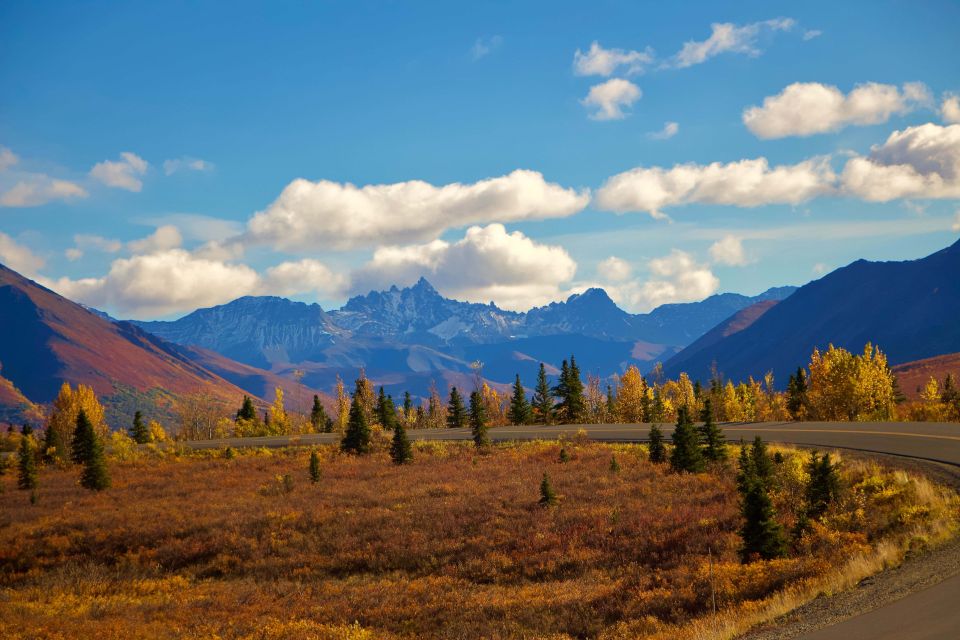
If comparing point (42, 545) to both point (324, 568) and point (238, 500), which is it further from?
point (324, 568)

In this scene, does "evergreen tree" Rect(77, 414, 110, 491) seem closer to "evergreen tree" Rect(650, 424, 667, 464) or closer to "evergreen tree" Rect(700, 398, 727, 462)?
"evergreen tree" Rect(650, 424, 667, 464)

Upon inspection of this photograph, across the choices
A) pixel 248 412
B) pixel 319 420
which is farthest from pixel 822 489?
pixel 248 412

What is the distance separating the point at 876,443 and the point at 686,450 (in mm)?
7779

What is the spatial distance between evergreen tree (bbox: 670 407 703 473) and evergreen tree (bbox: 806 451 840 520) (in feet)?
27.5

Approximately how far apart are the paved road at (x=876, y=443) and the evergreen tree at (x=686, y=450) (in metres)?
5.10

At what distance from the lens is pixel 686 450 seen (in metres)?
29.0

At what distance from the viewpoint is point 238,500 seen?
106 feet

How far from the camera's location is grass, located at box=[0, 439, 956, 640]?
15.9m

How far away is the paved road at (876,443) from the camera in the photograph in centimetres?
995

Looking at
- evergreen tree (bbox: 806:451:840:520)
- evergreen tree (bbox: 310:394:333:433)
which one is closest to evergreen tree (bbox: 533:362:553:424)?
evergreen tree (bbox: 310:394:333:433)

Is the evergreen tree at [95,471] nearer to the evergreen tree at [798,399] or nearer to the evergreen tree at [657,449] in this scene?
the evergreen tree at [657,449]

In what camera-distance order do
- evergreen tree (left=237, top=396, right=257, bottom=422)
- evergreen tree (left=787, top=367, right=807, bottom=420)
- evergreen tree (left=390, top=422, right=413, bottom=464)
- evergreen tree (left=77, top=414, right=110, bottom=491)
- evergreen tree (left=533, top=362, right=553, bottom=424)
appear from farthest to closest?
evergreen tree (left=237, top=396, right=257, bottom=422) → evergreen tree (left=533, top=362, right=553, bottom=424) → evergreen tree (left=787, top=367, right=807, bottom=420) → evergreen tree (left=390, top=422, right=413, bottom=464) → evergreen tree (left=77, top=414, right=110, bottom=491)

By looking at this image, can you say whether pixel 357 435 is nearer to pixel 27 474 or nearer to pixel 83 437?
pixel 83 437

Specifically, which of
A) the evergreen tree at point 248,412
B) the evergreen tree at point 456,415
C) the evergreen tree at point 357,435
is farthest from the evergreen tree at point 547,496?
the evergreen tree at point 248,412
